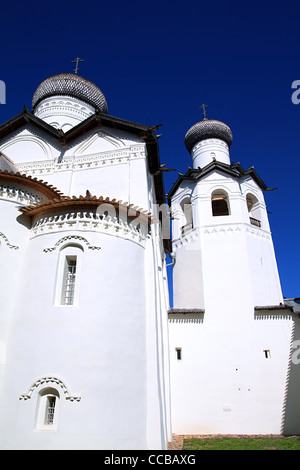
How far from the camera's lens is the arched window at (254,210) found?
45.4 feet

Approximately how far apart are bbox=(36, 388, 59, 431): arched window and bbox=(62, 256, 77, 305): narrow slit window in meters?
1.71

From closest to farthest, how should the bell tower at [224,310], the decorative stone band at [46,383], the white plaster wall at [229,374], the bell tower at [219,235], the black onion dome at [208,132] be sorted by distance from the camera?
the decorative stone band at [46,383]
the white plaster wall at [229,374]
the bell tower at [224,310]
the bell tower at [219,235]
the black onion dome at [208,132]

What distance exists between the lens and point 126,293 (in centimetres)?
662

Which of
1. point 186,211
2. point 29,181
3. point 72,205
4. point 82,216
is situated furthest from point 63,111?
point 82,216

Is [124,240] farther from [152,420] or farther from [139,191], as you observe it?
[152,420]

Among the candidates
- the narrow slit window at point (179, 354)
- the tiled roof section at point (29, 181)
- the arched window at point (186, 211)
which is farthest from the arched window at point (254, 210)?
the tiled roof section at point (29, 181)

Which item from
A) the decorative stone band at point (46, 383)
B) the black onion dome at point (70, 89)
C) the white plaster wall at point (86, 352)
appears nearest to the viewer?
the white plaster wall at point (86, 352)

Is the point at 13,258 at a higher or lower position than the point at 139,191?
lower

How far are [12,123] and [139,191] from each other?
5.88 metres

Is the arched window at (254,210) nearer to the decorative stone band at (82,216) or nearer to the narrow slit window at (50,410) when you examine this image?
the decorative stone band at (82,216)

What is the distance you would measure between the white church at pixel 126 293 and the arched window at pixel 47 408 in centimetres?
2

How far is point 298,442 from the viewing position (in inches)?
331

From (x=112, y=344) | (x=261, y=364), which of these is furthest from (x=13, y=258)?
(x=261, y=364)

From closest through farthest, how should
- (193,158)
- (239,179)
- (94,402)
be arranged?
(94,402), (239,179), (193,158)
